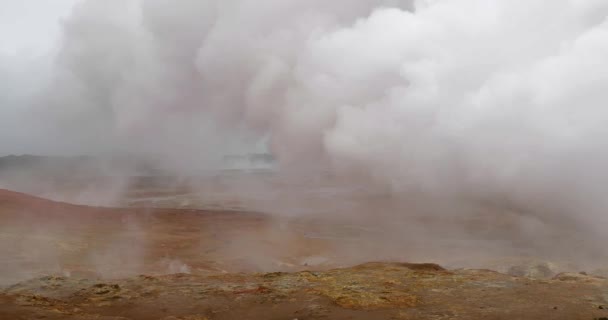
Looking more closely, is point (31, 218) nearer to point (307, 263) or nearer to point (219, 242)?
point (219, 242)

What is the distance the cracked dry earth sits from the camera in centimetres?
1667

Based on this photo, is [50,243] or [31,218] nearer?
[50,243]

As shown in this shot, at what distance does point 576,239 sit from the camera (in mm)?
48750

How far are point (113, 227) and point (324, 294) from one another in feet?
111

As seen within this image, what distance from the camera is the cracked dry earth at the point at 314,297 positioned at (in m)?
16.7

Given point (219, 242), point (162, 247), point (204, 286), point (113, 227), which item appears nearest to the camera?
point (204, 286)

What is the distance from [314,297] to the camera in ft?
63.0

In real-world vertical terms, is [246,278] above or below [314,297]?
above

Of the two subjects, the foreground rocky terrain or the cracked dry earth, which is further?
the foreground rocky terrain

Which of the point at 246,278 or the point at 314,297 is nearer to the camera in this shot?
the point at 314,297

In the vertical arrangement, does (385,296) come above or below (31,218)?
below

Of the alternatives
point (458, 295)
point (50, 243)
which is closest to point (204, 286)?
point (458, 295)

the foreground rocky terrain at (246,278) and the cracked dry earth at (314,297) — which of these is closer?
the cracked dry earth at (314,297)

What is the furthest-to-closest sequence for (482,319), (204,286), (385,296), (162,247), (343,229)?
(343,229) → (162,247) → (204,286) → (385,296) → (482,319)
